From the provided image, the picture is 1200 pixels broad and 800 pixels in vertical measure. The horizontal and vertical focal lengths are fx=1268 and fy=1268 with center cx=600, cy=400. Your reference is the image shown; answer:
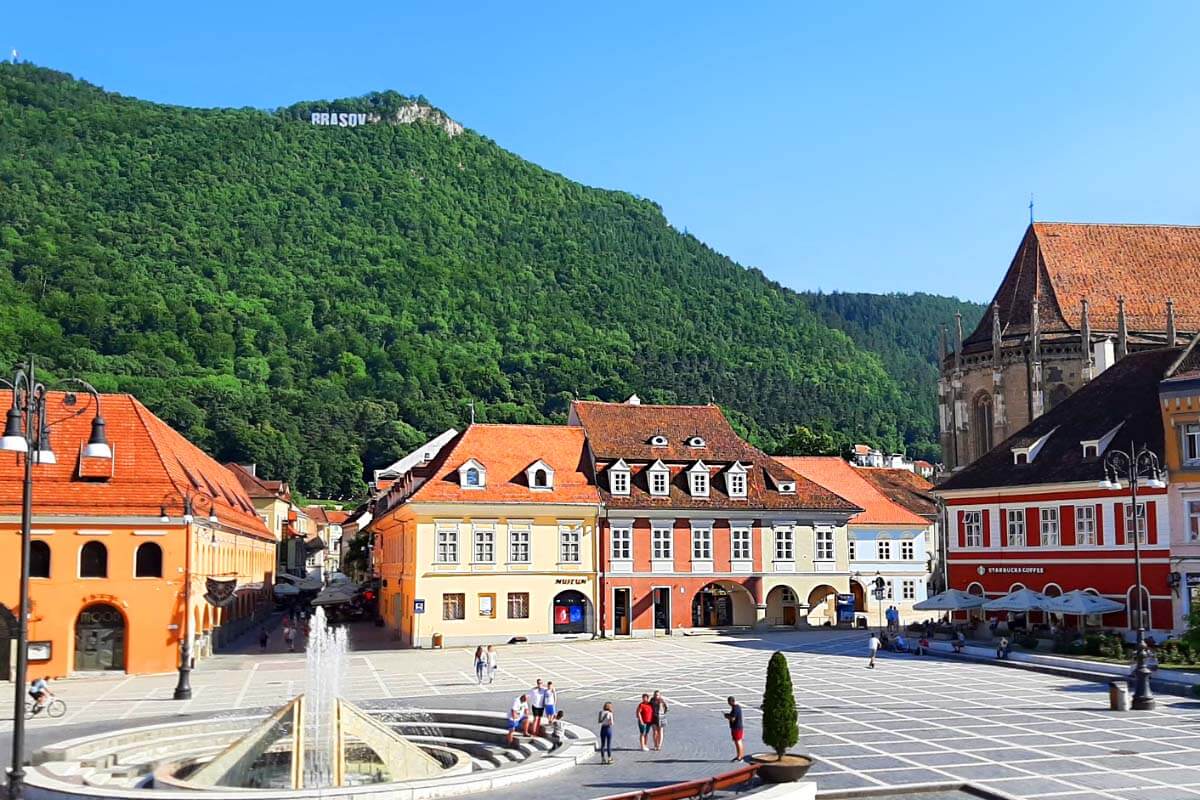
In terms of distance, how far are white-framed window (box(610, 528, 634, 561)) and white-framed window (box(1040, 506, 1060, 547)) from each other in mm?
17730

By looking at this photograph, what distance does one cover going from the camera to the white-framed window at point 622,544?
2255 inches

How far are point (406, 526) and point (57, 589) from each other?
668 inches

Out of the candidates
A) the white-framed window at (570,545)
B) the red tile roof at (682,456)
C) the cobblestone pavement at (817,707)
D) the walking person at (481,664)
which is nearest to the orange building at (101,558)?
the cobblestone pavement at (817,707)

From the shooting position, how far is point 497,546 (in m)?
54.9

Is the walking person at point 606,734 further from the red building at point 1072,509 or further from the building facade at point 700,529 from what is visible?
the building facade at point 700,529

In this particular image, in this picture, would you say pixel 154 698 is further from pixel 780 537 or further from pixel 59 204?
pixel 59 204

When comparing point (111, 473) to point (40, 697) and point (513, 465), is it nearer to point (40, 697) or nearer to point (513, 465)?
point (40, 697)

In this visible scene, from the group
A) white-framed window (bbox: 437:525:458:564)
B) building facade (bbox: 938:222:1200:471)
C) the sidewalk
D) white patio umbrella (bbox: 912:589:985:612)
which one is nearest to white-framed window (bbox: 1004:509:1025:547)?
white patio umbrella (bbox: 912:589:985:612)

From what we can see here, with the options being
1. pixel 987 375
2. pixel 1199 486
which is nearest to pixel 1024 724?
pixel 1199 486

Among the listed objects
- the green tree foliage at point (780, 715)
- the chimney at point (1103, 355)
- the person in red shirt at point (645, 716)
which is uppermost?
the chimney at point (1103, 355)

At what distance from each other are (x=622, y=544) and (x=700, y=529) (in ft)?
12.6

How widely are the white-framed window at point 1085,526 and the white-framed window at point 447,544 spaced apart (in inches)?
1009

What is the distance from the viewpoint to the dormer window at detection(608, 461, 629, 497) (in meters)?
58.2

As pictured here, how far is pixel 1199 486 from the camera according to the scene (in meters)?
46.4
